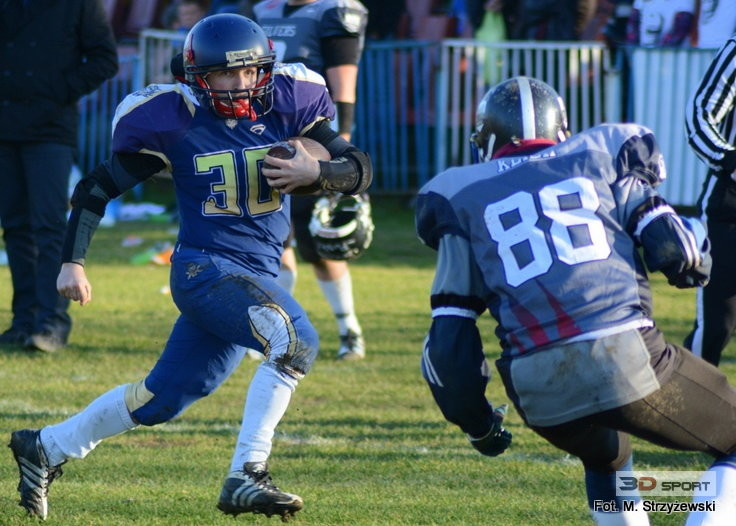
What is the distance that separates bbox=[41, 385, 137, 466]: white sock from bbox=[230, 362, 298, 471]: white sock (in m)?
0.49

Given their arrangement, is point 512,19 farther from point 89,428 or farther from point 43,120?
point 89,428

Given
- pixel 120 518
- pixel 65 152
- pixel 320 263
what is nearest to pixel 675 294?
pixel 320 263

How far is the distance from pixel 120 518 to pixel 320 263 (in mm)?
3013

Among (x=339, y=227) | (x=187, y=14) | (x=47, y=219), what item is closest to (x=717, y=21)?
(x=339, y=227)

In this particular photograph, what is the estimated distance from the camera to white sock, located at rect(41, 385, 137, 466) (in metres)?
4.18

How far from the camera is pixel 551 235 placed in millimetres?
3209

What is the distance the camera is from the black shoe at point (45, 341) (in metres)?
6.96

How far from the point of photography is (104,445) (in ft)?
17.3

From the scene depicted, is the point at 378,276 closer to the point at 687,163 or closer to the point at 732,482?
the point at 687,163

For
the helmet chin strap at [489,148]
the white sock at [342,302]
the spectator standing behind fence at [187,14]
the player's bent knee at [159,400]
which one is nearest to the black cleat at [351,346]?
the white sock at [342,302]

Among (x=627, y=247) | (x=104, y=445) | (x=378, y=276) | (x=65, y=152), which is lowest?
(x=378, y=276)

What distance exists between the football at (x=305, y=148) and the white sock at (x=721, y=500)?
5.24ft

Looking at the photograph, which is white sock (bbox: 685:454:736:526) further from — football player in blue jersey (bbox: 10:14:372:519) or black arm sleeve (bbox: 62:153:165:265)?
black arm sleeve (bbox: 62:153:165:265)

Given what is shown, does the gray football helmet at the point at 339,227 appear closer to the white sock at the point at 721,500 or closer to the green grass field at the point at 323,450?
the green grass field at the point at 323,450
